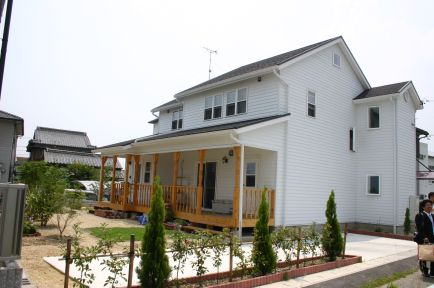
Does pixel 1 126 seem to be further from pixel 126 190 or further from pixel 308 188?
pixel 308 188

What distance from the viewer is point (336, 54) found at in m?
17.7

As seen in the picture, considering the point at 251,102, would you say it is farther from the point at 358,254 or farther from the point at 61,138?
the point at 61,138

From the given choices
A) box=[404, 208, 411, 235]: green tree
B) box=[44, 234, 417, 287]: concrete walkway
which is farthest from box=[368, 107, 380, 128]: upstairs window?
box=[44, 234, 417, 287]: concrete walkway

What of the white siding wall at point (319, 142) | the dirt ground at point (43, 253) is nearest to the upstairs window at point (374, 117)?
the white siding wall at point (319, 142)

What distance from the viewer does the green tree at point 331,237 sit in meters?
9.00

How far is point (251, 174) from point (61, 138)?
38.3 m

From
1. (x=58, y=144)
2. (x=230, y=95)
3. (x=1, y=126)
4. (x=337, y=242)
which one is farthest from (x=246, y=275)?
(x=58, y=144)

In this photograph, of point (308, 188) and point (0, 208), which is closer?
point (0, 208)

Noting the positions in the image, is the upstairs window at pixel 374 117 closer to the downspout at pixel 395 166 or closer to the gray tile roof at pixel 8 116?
the downspout at pixel 395 166

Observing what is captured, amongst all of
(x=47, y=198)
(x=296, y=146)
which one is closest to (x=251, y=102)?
(x=296, y=146)

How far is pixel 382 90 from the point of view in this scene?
1802 centimetres

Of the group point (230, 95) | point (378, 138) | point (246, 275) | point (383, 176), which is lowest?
point (246, 275)

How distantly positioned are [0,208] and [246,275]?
4448mm

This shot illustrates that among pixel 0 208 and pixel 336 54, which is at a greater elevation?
pixel 336 54
